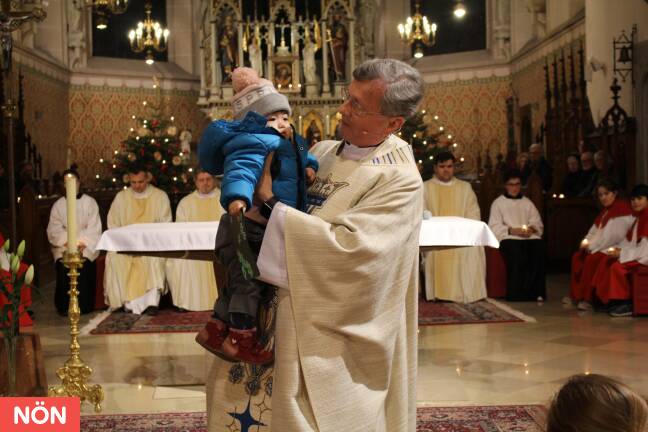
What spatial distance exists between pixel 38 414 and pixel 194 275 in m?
6.17

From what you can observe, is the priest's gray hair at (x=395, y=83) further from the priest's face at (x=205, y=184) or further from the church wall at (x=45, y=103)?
the church wall at (x=45, y=103)

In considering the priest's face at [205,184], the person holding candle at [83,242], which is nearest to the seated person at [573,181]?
the priest's face at [205,184]

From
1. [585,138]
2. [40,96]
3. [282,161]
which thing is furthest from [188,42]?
[282,161]

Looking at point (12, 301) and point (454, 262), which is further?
point (454, 262)

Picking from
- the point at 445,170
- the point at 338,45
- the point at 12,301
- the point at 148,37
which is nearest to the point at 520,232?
the point at 445,170

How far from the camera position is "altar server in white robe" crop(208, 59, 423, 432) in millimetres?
2477

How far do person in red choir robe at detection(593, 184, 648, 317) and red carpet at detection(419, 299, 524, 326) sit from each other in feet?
2.74

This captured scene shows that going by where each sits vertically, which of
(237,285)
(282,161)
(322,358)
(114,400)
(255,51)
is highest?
(255,51)

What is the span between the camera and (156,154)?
34.0ft

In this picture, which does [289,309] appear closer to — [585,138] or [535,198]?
[535,198]

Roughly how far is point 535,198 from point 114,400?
642 cm

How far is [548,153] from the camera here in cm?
1445

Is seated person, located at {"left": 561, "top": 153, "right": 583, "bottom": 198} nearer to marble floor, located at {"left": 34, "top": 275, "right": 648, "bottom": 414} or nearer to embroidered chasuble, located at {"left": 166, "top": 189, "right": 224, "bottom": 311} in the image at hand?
marble floor, located at {"left": 34, "top": 275, "right": 648, "bottom": 414}

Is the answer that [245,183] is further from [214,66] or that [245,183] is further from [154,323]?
[214,66]
